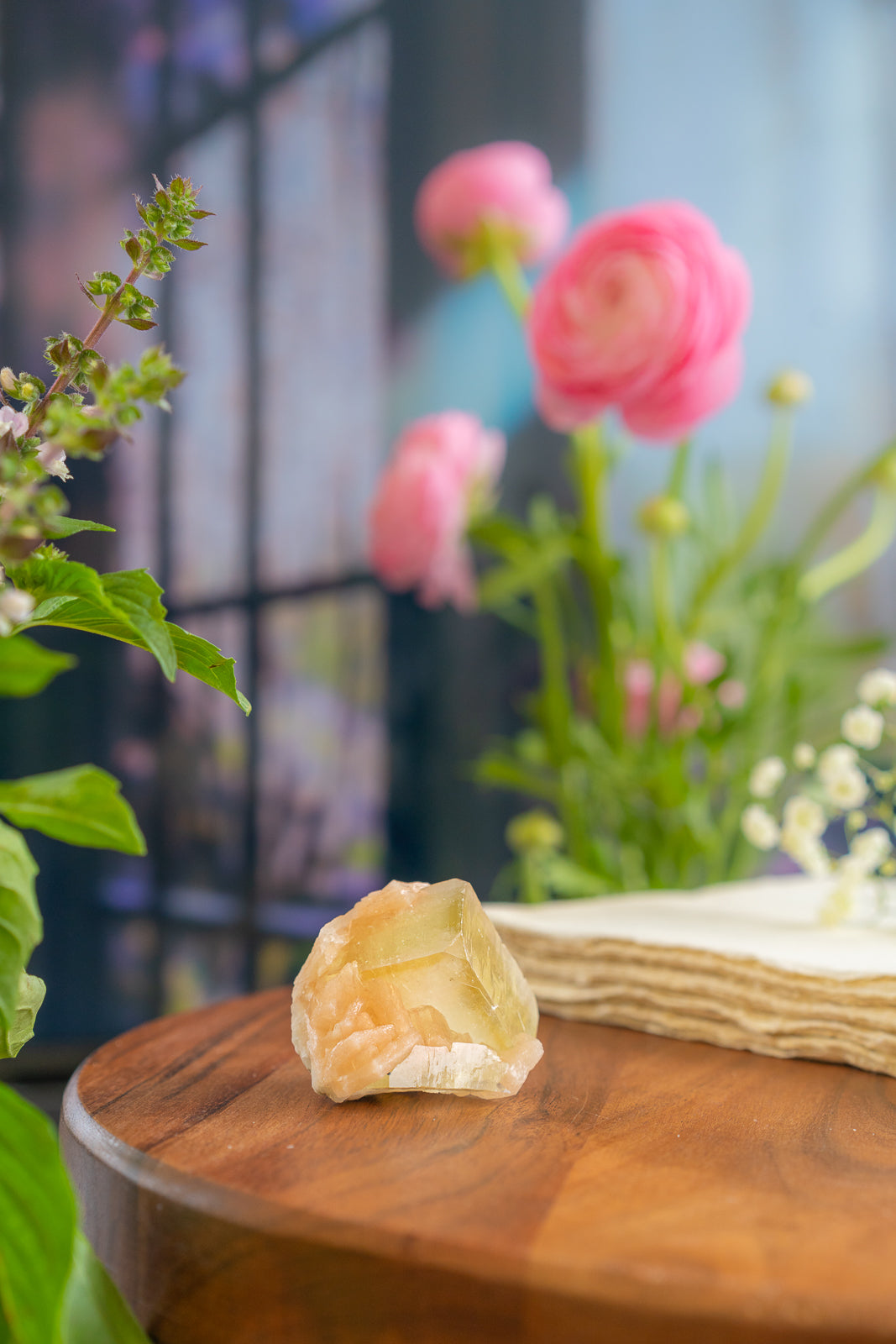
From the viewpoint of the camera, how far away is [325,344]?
1.33 metres

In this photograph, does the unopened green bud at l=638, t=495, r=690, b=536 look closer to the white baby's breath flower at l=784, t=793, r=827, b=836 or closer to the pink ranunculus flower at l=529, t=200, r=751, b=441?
the pink ranunculus flower at l=529, t=200, r=751, b=441

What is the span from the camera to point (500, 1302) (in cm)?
25

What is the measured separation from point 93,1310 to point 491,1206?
11cm

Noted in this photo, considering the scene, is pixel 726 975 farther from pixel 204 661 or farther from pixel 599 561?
pixel 599 561

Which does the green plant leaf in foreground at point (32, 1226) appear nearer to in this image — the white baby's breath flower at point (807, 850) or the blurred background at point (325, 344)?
the white baby's breath flower at point (807, 850)

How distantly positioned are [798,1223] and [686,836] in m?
0.71

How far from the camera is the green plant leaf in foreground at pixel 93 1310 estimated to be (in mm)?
287

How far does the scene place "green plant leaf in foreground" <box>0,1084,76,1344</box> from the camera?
0.87 feet

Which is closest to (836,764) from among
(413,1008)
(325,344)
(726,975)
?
(726,975)

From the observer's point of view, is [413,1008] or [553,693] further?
[553,693]

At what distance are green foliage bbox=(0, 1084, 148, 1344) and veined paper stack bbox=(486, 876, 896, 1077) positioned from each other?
0.91 feet

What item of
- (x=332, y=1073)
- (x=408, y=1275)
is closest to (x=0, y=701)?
(x=332, y=1073)

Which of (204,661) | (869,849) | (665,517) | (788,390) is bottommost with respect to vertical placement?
(869,849)

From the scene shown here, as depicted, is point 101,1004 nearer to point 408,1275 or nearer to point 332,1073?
point 332,1073
